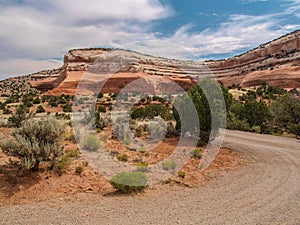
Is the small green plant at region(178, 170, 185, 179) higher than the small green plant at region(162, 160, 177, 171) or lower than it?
lower

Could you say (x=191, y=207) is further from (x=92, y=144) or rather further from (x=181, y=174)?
(x=92, y=144)

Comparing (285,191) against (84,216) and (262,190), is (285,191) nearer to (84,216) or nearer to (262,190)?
(262,190)

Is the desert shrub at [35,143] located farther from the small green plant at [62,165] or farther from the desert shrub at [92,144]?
the desert shrub at [92,144]

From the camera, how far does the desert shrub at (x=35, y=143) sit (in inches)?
305

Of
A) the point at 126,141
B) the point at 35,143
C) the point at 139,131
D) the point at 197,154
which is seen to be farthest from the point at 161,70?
the point at 35,143

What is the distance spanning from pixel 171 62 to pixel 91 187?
69246 millimetres

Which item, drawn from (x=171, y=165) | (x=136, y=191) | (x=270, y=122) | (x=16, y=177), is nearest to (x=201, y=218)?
(x=136, y=191)

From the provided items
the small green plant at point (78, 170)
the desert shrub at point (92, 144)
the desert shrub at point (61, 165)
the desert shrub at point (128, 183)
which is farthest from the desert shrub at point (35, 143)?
the desert shrub at point (92, 144)

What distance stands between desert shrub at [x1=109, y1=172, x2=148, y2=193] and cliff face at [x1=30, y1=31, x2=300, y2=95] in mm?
41708

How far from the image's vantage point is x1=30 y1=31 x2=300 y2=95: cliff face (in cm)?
5484

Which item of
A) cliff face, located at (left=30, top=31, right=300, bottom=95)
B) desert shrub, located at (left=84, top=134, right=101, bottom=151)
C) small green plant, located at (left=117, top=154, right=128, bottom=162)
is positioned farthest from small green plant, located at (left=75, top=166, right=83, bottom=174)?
cliff face, located at (left=30, top=31, right=300, bottom=95)

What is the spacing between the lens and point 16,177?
7520 mm

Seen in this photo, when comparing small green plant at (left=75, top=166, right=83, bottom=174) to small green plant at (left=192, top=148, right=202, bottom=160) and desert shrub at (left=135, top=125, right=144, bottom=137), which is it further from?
desert shrub at (left=135, top=125, right=144, bottom=137)

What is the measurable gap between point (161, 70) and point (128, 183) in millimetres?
60473
